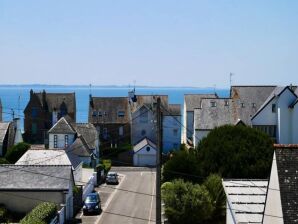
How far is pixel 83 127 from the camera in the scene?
73500mm

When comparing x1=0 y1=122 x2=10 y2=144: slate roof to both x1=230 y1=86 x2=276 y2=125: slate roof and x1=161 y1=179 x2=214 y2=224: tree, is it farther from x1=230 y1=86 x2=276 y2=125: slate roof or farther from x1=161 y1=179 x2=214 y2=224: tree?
x1=161 y1=179 x2=214 y2=224: tree

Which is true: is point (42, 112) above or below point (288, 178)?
above

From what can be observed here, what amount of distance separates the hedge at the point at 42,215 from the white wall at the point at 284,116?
1322 inches

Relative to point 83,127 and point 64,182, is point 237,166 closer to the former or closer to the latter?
point 64,182

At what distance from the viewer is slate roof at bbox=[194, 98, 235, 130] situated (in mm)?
65956

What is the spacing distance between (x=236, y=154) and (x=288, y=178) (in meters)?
23.1

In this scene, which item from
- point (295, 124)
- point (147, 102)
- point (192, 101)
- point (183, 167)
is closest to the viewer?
point (183, 167)

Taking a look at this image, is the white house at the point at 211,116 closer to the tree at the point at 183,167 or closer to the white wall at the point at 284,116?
the white wall at the point at 284,116

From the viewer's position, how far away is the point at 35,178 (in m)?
41.1

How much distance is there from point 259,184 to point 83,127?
43058mm

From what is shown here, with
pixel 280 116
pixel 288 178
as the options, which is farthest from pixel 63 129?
pixel 288 178

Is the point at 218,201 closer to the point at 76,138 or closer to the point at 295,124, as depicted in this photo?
the point at 295,124

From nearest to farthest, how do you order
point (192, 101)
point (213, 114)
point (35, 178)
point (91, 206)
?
point (35, 178)
point (91, 206)
point (213, 114)
point (192, 101)

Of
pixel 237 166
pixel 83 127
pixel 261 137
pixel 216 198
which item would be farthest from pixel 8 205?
pixel 83 127
